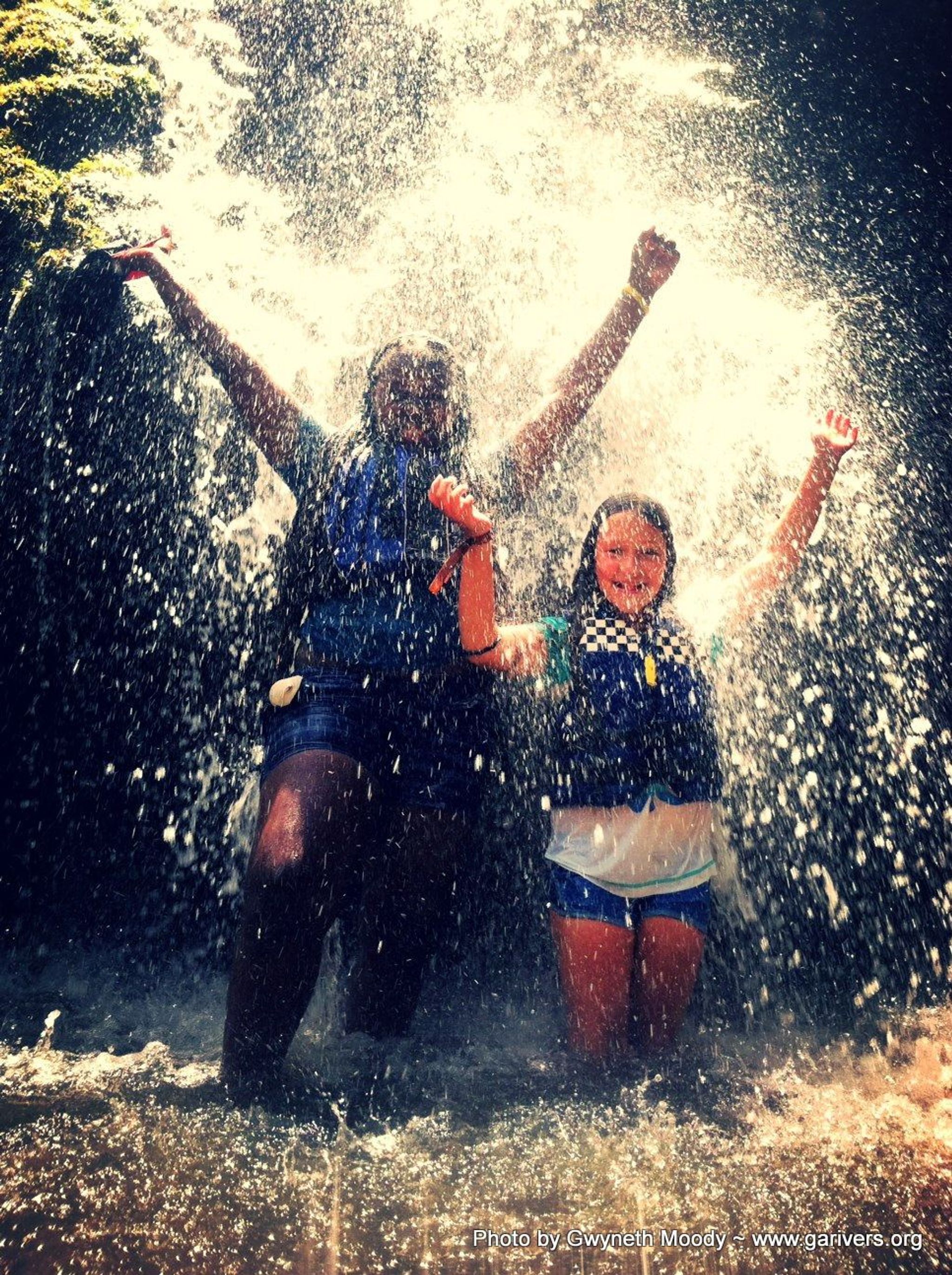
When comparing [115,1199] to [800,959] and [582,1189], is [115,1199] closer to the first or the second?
[582,1189]

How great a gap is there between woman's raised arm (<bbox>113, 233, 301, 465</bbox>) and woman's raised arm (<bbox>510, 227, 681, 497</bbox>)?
0.83 metres

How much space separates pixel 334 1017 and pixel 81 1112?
3.06ft

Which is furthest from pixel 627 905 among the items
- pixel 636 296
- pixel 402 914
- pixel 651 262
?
pixel 651 262

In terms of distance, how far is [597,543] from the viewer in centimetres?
280

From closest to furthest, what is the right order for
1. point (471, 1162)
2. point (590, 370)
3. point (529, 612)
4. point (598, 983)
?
1. point (471, 1162)
2. point (598, 983)
3. point (590, 370)
4. point (529, 612)

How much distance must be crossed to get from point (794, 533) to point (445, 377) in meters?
1.38

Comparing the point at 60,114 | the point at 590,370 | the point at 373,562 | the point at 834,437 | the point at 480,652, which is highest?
the point at 60,114

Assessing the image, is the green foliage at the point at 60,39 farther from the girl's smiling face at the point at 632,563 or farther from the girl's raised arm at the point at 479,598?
the girl's smiling face at the point at 632,563

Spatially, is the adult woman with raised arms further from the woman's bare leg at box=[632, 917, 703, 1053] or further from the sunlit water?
the woman's bare leg at box=[632, 917, 703, 1053]

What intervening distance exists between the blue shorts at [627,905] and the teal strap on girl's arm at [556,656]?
659 millimetres

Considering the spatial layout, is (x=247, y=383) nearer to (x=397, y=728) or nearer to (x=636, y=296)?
(x=397, y=728)

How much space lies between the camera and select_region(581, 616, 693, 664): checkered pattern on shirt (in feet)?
8.69

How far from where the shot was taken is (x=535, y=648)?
260cm

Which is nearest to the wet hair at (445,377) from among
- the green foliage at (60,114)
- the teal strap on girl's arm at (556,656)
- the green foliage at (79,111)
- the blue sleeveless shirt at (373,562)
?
the blue sleeveless shirt at (373,562)
